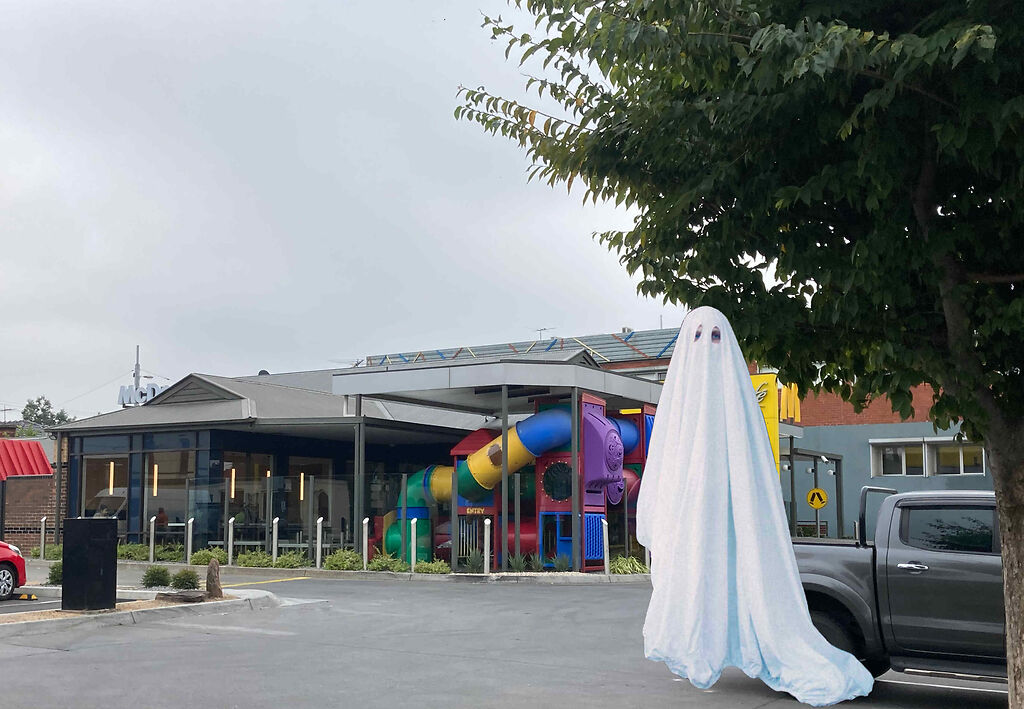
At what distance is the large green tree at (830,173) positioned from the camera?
19.6 feet

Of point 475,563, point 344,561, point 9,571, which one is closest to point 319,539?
point 344,561

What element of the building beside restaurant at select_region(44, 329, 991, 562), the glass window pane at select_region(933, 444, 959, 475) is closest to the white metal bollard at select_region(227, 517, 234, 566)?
the building beside restaurant at select_region(44, 329, 991, 562)

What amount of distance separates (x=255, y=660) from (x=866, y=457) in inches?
1338

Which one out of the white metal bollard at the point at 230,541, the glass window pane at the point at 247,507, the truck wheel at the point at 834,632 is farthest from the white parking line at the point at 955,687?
the white metal bollard at the point at 230,541

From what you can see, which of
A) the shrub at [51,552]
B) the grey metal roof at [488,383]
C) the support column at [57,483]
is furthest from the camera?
the support column at [57,483]

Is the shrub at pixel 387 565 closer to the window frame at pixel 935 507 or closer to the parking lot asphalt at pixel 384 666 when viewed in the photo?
the parking lot asphalt at pixel 384 666

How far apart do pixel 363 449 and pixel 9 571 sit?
10.1 metres

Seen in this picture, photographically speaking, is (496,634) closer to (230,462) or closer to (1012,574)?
(1012,574)

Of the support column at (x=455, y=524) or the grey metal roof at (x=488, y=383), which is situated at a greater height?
the grey metal roof at (x=488, y=383)

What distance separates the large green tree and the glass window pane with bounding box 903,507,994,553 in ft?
7.82

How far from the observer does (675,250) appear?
724cm

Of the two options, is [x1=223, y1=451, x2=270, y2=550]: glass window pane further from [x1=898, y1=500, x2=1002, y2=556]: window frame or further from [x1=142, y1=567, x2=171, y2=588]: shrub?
[x1=898, y1=500, x2=1002, y2=556]: window frame

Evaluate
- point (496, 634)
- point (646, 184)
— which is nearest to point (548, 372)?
point (496, 634)

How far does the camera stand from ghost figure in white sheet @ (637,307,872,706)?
18.4 feet
